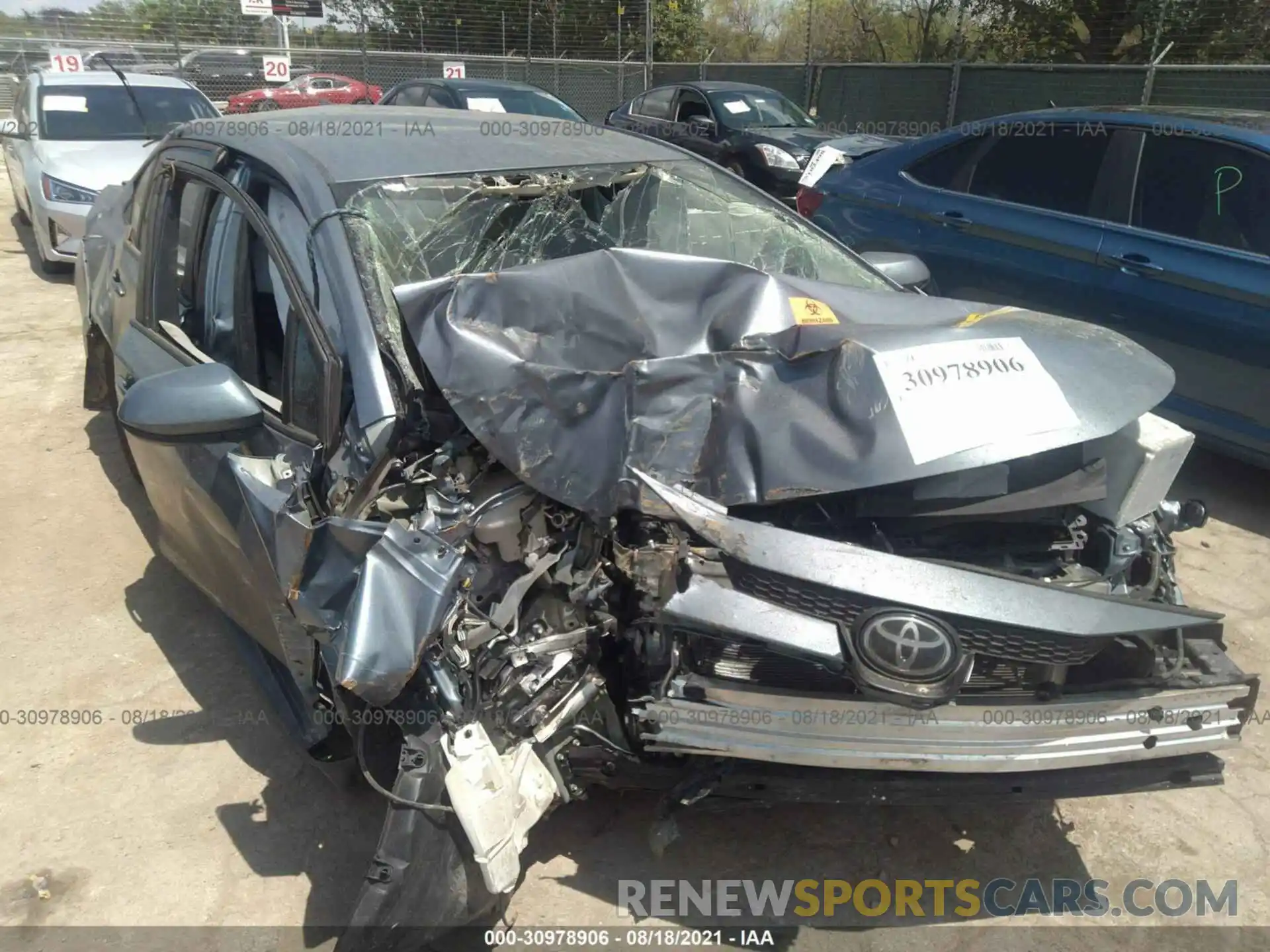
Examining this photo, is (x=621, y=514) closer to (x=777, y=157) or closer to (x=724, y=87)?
(x=777, y=157)

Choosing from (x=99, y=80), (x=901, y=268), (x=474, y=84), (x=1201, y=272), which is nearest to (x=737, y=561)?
(x=901, y=268)

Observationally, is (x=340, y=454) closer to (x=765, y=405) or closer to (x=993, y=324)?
(x=765, y=405)

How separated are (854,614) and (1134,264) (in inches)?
130

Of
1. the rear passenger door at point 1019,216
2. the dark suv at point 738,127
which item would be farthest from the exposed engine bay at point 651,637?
the dark suv at point 738,127

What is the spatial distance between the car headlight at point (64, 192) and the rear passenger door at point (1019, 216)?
6.21m

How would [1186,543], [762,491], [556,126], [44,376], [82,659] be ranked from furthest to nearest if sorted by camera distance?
[44,376], [1186,543], [556,126], [82,659], [762,491]

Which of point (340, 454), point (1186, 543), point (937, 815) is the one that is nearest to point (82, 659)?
point (340, 454)

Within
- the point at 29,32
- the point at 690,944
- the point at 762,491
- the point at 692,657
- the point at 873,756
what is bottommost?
the point at 690,944

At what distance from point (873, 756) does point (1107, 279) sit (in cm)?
339

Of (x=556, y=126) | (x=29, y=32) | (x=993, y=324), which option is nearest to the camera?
(x=993, y=324)

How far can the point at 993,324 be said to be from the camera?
2484 mm

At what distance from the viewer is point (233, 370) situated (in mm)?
2648

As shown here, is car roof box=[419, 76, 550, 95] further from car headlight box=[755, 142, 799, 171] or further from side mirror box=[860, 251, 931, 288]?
side mirror box=[860, 251, 931, 288]

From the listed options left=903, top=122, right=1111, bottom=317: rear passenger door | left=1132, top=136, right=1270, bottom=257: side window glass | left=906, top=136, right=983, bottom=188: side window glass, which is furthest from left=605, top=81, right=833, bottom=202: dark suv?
left=1132, top=136, right=1270, bottom=257: side window glass
